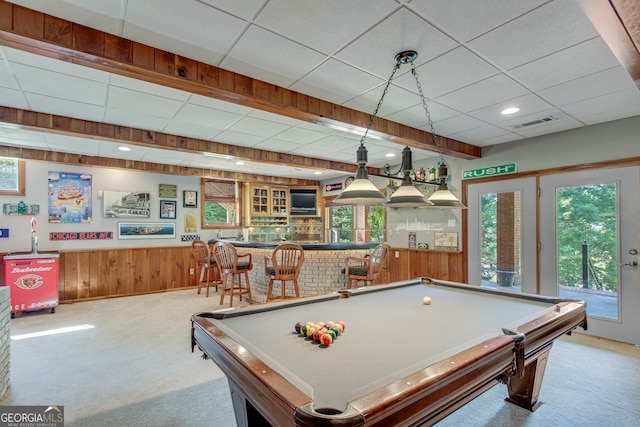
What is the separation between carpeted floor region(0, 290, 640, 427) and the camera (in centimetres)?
218

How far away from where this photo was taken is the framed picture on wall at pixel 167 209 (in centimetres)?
640

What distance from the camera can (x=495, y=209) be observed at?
466cm

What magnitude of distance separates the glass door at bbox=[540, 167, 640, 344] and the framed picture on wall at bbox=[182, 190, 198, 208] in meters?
6.24

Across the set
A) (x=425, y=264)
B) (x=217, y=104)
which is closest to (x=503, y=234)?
(x=425, y=264)

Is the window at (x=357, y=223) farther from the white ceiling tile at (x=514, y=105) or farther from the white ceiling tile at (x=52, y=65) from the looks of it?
the white ceiling tile at (x=52, y=65)

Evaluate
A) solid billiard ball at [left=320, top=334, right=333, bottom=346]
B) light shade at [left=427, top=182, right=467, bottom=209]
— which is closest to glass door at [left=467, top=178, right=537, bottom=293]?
light shade at [left=427, top=182, right=467, bottom=209]

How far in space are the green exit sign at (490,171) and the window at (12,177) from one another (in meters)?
7.27

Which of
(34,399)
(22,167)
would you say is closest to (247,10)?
(34,399)

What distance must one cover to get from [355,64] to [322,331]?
1.87m

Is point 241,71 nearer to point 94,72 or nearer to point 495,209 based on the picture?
point 94,72

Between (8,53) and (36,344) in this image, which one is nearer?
(8,53)

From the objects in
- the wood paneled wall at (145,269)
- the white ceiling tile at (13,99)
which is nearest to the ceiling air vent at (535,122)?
the wood paneled wall at (145,269)

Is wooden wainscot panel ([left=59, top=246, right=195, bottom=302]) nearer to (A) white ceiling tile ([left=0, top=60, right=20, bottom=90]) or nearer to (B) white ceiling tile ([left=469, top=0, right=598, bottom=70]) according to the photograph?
(A) white ceiling tile ([left=0, top=60, right=20, bottom=90])

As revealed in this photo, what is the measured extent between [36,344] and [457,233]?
5731 mm
